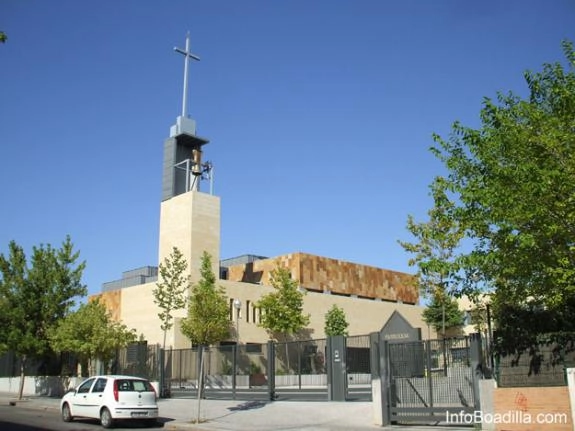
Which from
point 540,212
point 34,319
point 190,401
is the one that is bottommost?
point 190,401

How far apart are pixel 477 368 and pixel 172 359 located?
16.7 metres

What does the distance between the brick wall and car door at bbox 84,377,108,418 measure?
1173cm

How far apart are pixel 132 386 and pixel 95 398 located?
127cm

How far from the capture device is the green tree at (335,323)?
1905 inches

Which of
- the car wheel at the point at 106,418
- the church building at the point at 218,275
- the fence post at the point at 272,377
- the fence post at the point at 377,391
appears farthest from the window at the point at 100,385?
the church building at the point at 218,275

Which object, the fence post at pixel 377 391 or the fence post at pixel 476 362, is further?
the fence post at pixel 377 391

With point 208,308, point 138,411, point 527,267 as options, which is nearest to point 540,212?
point 527,267

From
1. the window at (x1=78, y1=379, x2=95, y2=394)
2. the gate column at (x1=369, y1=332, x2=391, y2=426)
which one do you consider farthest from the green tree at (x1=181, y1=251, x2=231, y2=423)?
the gate column at (x1=369, y1=332, x2=391, y2=426)

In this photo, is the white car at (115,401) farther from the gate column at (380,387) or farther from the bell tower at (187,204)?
the bell tower at (187,204)

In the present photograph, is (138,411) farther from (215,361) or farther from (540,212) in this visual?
(540,212)

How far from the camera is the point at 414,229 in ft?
111

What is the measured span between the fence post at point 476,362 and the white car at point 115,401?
9.78 metres

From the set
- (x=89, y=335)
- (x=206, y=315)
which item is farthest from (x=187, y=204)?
(x=89, y=335)

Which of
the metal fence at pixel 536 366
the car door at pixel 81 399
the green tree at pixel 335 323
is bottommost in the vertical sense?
the car door at pixel 81 399
